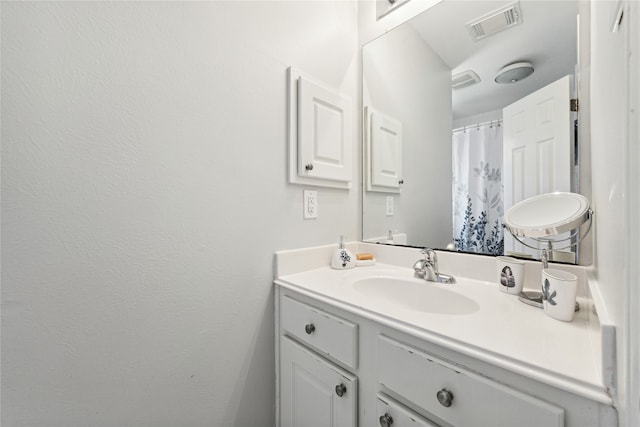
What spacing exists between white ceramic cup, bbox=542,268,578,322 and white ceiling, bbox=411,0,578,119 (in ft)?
2.20

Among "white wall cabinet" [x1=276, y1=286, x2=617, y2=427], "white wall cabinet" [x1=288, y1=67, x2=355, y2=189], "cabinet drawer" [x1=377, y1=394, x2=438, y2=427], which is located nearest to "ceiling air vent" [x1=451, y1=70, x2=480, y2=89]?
"white wall cabinet" [x1=288, y1=67, x2=355, y2=189]

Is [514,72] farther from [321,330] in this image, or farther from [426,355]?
[321,330]

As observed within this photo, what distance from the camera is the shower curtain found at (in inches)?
39.8

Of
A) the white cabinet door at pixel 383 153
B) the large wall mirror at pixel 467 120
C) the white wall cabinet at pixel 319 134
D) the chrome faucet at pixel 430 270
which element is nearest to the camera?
the large wall mirror at pixel 467 120

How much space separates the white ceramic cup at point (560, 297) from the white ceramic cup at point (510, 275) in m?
0.14

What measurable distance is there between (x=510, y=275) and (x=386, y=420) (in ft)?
1.90

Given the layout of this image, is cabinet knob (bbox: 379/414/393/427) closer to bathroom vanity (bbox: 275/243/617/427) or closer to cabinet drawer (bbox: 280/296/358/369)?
bathroom vanity (bbox: 275/243/617/427)

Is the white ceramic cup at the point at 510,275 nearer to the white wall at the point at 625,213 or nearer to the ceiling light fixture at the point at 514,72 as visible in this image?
the white wall at the point at 625,213

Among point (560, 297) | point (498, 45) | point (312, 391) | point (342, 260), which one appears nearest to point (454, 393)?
point (560, 297)

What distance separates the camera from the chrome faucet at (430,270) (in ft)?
3.31

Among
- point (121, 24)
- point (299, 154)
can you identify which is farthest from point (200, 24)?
point (299, 154)

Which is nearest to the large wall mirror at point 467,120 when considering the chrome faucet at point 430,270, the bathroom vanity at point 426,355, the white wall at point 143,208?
the chrome faucet at point 430,270

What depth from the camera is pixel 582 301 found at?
0.77 metres

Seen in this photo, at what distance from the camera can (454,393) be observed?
0.57 metres
